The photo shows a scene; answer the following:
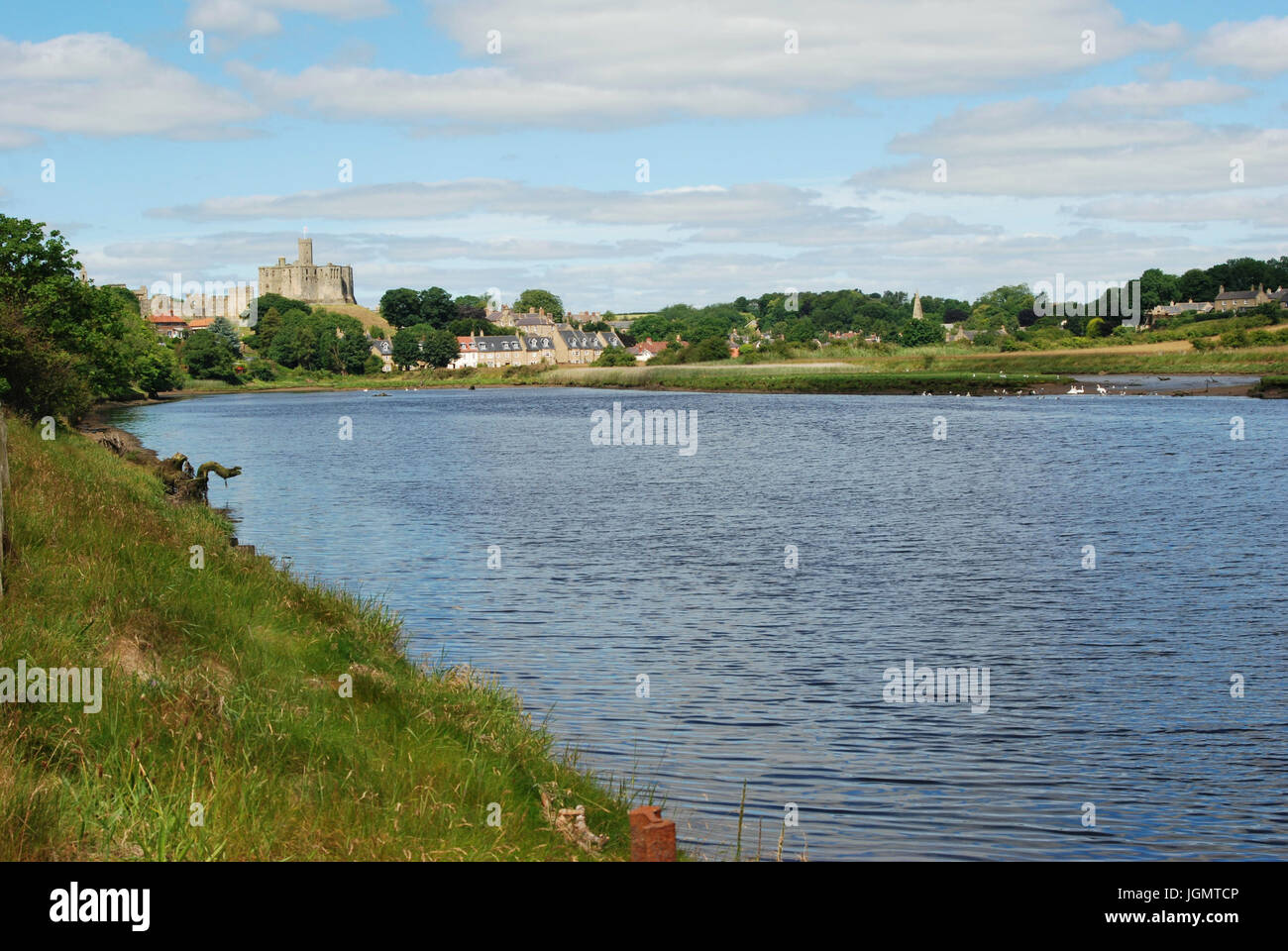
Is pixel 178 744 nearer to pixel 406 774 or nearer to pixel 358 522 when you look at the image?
pixel 406 774

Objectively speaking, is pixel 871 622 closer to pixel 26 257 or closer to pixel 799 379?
pixel 26 257

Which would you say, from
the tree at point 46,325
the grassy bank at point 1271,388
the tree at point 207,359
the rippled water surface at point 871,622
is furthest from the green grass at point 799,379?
the tree at point 46,325

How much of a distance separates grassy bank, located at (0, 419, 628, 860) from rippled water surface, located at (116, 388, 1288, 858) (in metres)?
2.46

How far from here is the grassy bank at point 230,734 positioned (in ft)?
27.3

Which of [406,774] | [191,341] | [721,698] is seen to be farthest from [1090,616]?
[191,341]

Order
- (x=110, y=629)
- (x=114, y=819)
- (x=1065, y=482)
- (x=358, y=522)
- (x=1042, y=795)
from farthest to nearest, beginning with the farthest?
(x=1065, y=482) < (x=358, y=522) < (x=1042, y=795) < (x=110, y=629) < (x=114, y=819)

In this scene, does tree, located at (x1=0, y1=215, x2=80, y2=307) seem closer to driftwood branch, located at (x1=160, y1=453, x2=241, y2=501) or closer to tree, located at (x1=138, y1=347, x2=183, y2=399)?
driftwood branch, located at (x1=160, y1=453, x2=241, y2=501)

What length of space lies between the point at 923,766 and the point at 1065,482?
36963mm

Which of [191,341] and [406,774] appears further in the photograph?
[191,341]

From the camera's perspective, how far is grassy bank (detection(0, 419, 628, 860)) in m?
8.33

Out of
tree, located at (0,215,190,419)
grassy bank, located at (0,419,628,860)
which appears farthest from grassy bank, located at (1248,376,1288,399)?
grassy bank, located at (0,419,628,860)

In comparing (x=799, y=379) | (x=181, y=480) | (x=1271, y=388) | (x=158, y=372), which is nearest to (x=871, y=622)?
(x=181, y=480)

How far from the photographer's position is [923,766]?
15125 millimetres
